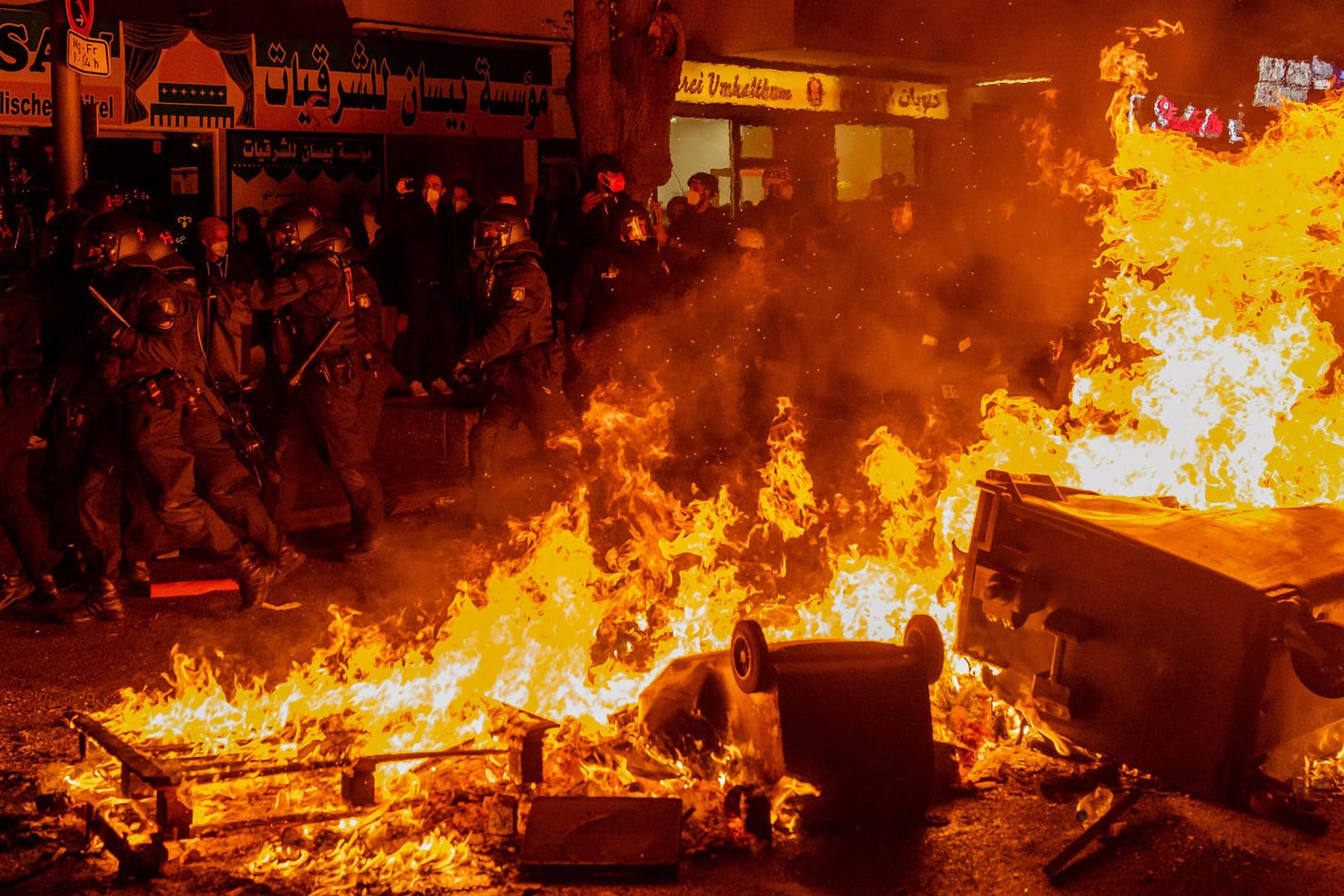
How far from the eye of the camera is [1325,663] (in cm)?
453

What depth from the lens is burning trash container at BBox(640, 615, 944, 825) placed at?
495 centimetres

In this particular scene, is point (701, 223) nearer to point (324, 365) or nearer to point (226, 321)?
point (324, 365)

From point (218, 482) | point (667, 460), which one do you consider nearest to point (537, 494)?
point (667, 460)

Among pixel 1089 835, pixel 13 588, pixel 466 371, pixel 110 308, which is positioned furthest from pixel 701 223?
pixel 1089 835

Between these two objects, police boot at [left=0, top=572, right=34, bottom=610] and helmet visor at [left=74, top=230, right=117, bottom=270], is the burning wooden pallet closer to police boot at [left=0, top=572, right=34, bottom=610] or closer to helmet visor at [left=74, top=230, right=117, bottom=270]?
police boot at [left=0, top=572, right=34, bottom=610]

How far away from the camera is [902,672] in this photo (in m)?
5.09

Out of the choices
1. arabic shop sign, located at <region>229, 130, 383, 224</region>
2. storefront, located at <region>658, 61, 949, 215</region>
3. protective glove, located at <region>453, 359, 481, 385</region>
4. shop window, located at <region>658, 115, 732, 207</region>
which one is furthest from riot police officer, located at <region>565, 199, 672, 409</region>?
shop window, located at <region>658, 115, 732, 207</region>

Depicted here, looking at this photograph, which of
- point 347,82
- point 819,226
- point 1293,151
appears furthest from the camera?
point 347,82

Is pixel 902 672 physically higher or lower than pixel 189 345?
lower

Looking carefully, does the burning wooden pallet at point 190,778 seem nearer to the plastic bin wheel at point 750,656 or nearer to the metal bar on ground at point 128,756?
the metal bar on ground at point 128,756

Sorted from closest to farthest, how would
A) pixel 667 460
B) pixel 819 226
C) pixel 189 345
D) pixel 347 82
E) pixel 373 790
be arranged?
pixel 373 790, pixel 189 345, pixel 667 460, pixel 819 226, pixel 347 82

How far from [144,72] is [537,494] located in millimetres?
5872

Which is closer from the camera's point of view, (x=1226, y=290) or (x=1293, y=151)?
(x=1226, y=290)

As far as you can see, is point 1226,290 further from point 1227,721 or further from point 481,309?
point 481,309
